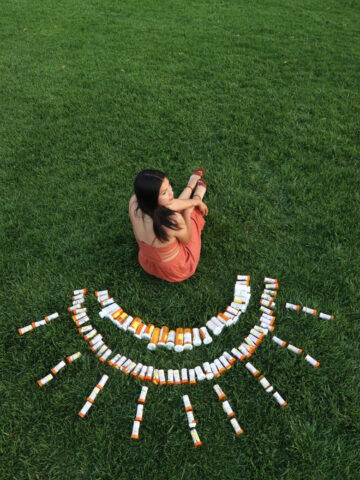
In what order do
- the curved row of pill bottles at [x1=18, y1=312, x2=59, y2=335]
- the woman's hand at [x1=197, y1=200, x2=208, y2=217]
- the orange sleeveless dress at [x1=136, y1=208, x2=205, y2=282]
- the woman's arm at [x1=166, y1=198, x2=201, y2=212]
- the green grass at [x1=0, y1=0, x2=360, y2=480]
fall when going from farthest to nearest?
the woman's hand at [x1=197, y1=200, x2=208, y2=217] → the curved row of pill bottles at [x1=18, y1=312, x2=59, y2=335] → the orange sleeveless dress at [x1=136, y1=208, x2=205, y2=282] → the woman's arm at [x1=166, y1=198, x2=201, y2=212] → the green grass at [x1=0, y1=0, x2=360, y2=480]

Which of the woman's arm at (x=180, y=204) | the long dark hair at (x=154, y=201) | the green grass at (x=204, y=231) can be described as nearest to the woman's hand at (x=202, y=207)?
the woman's arm at (x=180, y=204)

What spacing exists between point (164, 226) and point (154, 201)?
0.32m

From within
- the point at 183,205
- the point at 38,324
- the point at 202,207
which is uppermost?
the point at 183,205

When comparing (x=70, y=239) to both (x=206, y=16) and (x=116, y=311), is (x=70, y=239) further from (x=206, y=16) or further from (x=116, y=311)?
(x=206, y=16)

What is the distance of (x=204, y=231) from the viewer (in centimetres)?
558

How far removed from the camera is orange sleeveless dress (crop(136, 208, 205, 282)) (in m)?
4.37

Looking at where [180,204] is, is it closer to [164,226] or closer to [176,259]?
[164,226]

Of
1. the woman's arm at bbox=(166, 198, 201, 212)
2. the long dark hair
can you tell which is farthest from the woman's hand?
the long dark hair

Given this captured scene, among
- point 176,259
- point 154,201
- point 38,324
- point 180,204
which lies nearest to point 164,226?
point 154,201

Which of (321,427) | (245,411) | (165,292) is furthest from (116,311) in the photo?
(321,427)

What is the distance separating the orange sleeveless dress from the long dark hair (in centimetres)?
40

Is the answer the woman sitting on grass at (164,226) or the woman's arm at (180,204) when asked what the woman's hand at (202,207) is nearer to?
the woman sitting on grass at (164,226)

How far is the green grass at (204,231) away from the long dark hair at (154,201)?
134 cm

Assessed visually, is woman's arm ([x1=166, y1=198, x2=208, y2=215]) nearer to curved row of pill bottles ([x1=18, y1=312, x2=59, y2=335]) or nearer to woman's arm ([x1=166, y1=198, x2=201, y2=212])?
woman's arm ([x1=166, y1=198, x2=201, y2=212])
